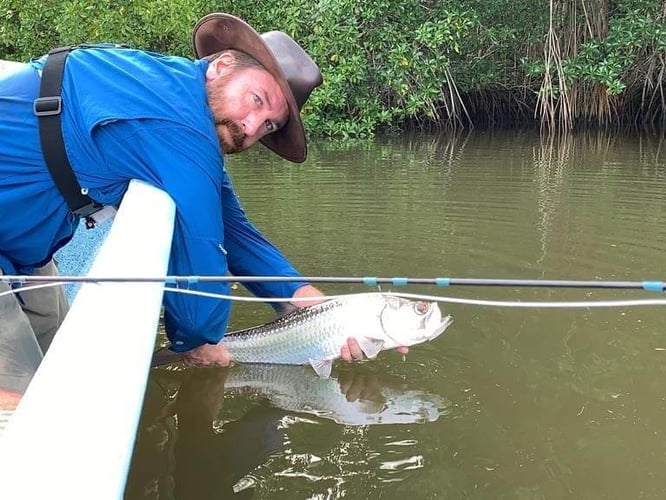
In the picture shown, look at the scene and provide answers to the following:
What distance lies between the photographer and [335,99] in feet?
57.1

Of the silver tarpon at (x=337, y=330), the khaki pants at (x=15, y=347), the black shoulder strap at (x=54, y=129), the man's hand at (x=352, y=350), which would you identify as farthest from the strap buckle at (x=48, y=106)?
the man's hand at (x=352, y=350)

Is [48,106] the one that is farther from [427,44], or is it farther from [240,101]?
[427,44]

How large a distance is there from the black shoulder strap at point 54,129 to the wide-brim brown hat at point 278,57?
64 centimetres

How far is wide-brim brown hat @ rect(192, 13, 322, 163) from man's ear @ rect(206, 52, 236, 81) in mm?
84

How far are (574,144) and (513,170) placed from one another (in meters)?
5.12

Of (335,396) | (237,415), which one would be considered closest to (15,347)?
(237,415)

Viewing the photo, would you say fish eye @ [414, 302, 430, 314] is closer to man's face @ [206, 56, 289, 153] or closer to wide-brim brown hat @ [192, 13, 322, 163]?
wide-brim brown hat @ [192, 13, 322, 163]

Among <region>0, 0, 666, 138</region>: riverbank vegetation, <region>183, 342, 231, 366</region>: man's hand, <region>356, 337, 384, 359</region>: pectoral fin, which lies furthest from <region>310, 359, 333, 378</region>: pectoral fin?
<region>0, 0, 666, 138</region>: riverbank vegetation

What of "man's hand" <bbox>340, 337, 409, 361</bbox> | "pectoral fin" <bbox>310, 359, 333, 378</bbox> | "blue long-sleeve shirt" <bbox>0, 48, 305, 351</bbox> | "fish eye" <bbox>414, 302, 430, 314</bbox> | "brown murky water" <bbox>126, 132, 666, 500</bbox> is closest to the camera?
"blue long-sleeve shirt" <bbox>0, 48, 305, 351</bbox>

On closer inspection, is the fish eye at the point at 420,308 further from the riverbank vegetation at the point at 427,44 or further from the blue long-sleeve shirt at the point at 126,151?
the riverbank vegetation at the point at 427,44

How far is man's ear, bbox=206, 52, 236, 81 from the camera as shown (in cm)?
281

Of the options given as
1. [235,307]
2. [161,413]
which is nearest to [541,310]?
[235,307]

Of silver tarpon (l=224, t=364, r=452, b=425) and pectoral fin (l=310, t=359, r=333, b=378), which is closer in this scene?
silver tarpon (l=224, t=364, r=452, b=425)

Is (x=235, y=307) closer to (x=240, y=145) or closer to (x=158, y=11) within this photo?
(x=240, y=145)
